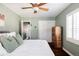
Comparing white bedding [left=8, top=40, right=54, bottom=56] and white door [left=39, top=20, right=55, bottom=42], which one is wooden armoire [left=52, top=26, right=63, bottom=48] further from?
white bedding [left=8, top=40, right=54, bottom=56]

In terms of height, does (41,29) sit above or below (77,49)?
above

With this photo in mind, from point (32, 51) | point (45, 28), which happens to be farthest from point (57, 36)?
point (32, 51)

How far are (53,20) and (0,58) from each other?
229 cm

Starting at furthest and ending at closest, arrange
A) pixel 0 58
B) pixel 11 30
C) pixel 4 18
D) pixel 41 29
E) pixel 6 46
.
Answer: pixel 41 29 → pixel 11 30 → pixel 4 18 → pixel 6 46 → pixel 0 58

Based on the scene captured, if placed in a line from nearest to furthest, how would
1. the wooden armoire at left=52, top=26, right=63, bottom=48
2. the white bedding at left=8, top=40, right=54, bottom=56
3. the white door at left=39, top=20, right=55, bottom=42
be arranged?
the white bedding at left=8, top=40, right=54, bottom=56
the white door at left=39, top=20, right=55, bottom=42
the wooden armoire at left=52, top=26, right=63, bottom=48

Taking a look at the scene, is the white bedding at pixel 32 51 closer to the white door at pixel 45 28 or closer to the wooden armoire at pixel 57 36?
the white door at pixel 45 28

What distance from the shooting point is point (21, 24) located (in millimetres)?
2533

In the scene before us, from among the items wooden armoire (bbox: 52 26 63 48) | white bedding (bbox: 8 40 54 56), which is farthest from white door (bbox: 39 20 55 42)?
white bedding (bbox: 8 40 54 56)

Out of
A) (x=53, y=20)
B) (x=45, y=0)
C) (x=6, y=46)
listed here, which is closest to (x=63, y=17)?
(x=53, y=20)

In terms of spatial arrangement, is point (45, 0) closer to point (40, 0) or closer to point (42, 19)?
point (40, 0)

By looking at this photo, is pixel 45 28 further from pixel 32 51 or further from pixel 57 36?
pixel 32 51

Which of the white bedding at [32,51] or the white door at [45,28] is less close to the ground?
the white door at [45,28]

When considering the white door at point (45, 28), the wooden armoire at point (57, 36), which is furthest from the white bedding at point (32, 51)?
the wooden armoire at point (57, 36)

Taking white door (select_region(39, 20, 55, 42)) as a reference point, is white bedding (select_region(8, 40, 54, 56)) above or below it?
below
